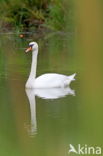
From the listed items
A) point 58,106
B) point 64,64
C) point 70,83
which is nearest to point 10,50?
point 64,64

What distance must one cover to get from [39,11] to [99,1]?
19.4m

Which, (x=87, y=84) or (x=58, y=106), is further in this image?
(x=58, y=106)

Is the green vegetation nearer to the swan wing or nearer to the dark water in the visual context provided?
the dark water

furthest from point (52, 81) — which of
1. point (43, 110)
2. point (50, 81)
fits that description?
point (43, 110)

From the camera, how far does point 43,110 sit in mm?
6449

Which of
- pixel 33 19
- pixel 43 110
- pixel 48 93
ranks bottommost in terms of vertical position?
pixel 33 19

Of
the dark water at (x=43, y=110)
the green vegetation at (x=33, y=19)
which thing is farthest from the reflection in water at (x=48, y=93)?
the green vegetation at (x=33, y=19)

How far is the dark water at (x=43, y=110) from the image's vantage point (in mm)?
1399

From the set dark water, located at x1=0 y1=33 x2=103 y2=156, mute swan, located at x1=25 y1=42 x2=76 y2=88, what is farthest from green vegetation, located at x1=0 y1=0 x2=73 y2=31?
mute swan, located at x1=25 y1=42 x2=76 y2=88

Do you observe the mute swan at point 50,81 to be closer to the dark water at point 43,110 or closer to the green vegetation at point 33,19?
the dark water at point 43,110

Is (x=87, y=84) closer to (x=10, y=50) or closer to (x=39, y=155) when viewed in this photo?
(x=39, y=155)

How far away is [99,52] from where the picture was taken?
48.7 inches

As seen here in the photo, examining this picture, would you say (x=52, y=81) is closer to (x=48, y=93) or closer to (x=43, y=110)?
(x=48, y=93)

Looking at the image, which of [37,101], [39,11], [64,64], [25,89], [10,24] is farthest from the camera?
[10,24]
